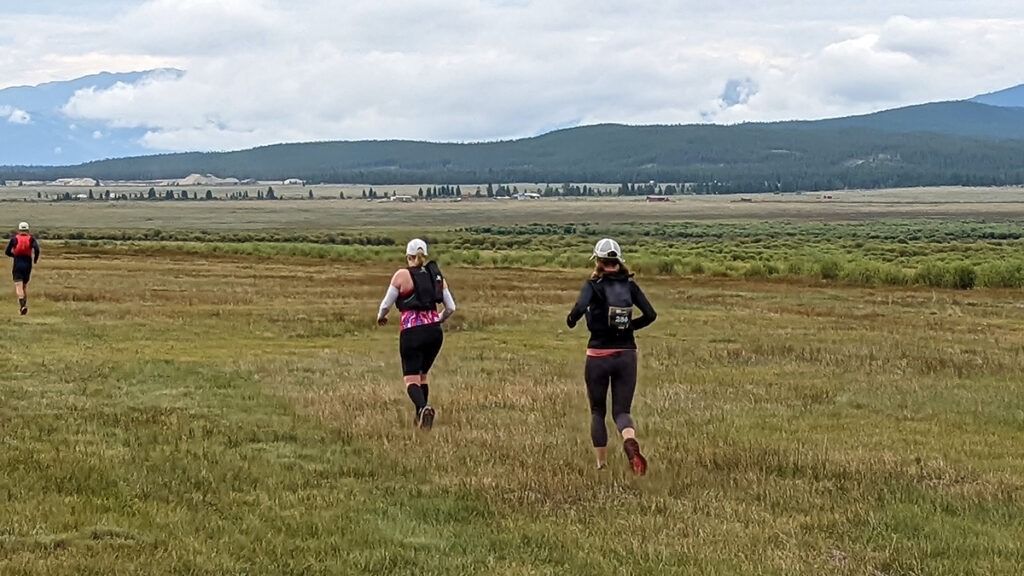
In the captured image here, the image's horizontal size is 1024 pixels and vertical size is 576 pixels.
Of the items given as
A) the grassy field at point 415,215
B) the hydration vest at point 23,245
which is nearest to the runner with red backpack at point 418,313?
the hydration vest at point 23,245

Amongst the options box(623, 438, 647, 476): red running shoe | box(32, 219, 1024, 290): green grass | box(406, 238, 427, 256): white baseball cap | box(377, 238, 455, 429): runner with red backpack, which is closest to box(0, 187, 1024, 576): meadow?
box(623, 438, 647, 476): red running shoe

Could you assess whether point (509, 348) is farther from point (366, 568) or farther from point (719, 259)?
point (719, 259)

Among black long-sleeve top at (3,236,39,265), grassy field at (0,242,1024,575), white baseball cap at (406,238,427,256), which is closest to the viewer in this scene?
grassy field at (0,242,1024,575)

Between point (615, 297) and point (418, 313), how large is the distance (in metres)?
3.13

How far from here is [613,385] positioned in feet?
35.6

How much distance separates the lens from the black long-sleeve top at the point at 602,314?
1043 centimetres

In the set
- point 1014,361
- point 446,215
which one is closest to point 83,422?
point 1014,361

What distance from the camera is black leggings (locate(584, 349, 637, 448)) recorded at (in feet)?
35.0

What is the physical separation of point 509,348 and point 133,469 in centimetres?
1285

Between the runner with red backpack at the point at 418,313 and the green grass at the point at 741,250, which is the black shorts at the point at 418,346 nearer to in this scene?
the runner with red backpack at the point at 418,313

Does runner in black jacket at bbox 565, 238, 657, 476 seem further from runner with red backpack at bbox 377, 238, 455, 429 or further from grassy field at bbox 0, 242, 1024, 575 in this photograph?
runner with red backpack at bbox 377, 238, 455, 429

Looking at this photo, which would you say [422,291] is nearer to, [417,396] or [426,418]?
[417,396]

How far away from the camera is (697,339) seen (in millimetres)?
24922

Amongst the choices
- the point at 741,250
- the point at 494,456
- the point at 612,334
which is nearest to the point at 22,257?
the point at 494,456
